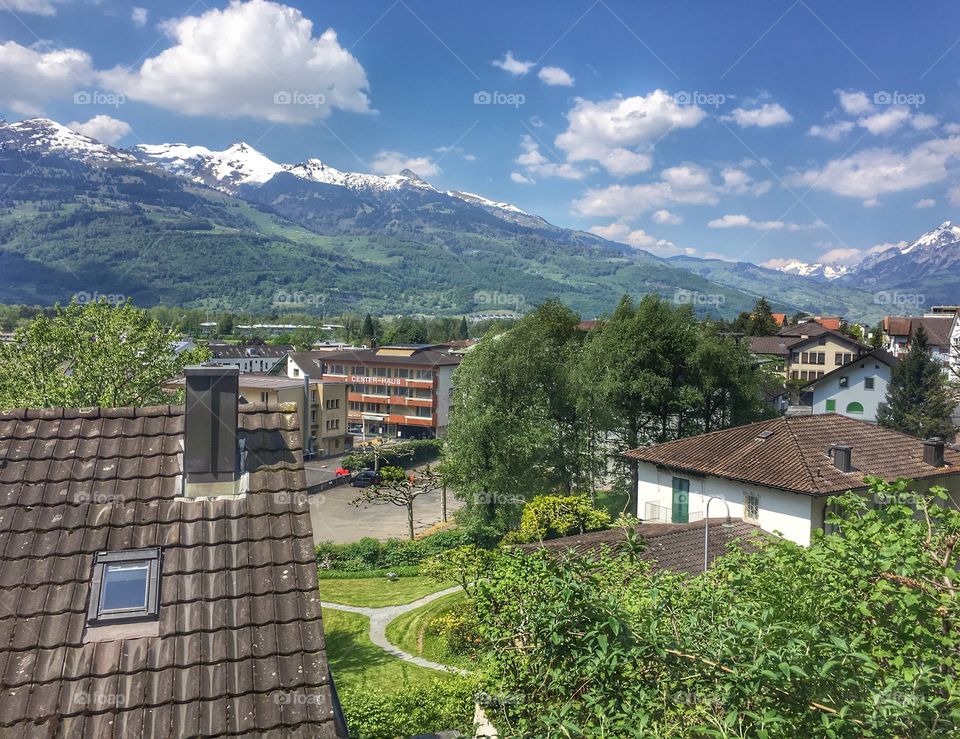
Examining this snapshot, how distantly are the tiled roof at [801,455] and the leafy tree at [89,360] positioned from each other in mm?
21624

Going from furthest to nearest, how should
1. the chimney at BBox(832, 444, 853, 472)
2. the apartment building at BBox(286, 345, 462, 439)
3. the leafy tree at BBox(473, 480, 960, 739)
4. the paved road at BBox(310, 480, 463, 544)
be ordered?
the apartment building at BBox(286, 345, 462, 439)
the paved road at BBox(310, 480, 463, 544)
the chimney at BBox(832, 444, 853, 472)
the leafy tree at BBox(473, 480, 960, 739)

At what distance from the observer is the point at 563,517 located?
30.0 metres

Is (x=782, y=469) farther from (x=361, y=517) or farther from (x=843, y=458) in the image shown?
(x=361, y=517)

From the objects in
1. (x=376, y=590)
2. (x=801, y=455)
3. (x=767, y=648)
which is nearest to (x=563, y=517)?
(x=376, y=590)

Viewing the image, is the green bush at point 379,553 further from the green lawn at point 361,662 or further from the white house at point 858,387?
the white house at point 858,387

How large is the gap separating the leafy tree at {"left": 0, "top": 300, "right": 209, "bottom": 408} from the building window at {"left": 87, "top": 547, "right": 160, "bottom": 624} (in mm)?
23409

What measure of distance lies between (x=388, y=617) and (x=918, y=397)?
49384mm

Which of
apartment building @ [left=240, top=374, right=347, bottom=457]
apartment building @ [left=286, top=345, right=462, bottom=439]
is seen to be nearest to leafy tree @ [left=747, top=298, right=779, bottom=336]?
apartment building @ [left=286, top=345, right=462, bottom=439]

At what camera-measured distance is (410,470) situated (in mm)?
67125

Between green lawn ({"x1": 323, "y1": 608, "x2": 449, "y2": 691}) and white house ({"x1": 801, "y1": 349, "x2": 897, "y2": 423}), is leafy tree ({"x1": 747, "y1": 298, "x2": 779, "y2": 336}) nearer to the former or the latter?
white house ({"x1": 801, "y1": 349, "x2": 897, "y2": 423})

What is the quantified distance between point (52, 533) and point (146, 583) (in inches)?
49.1

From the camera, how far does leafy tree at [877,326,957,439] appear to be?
177 feet

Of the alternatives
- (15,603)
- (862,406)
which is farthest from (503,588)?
(862,406)

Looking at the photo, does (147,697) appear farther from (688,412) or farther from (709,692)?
(688,412)
